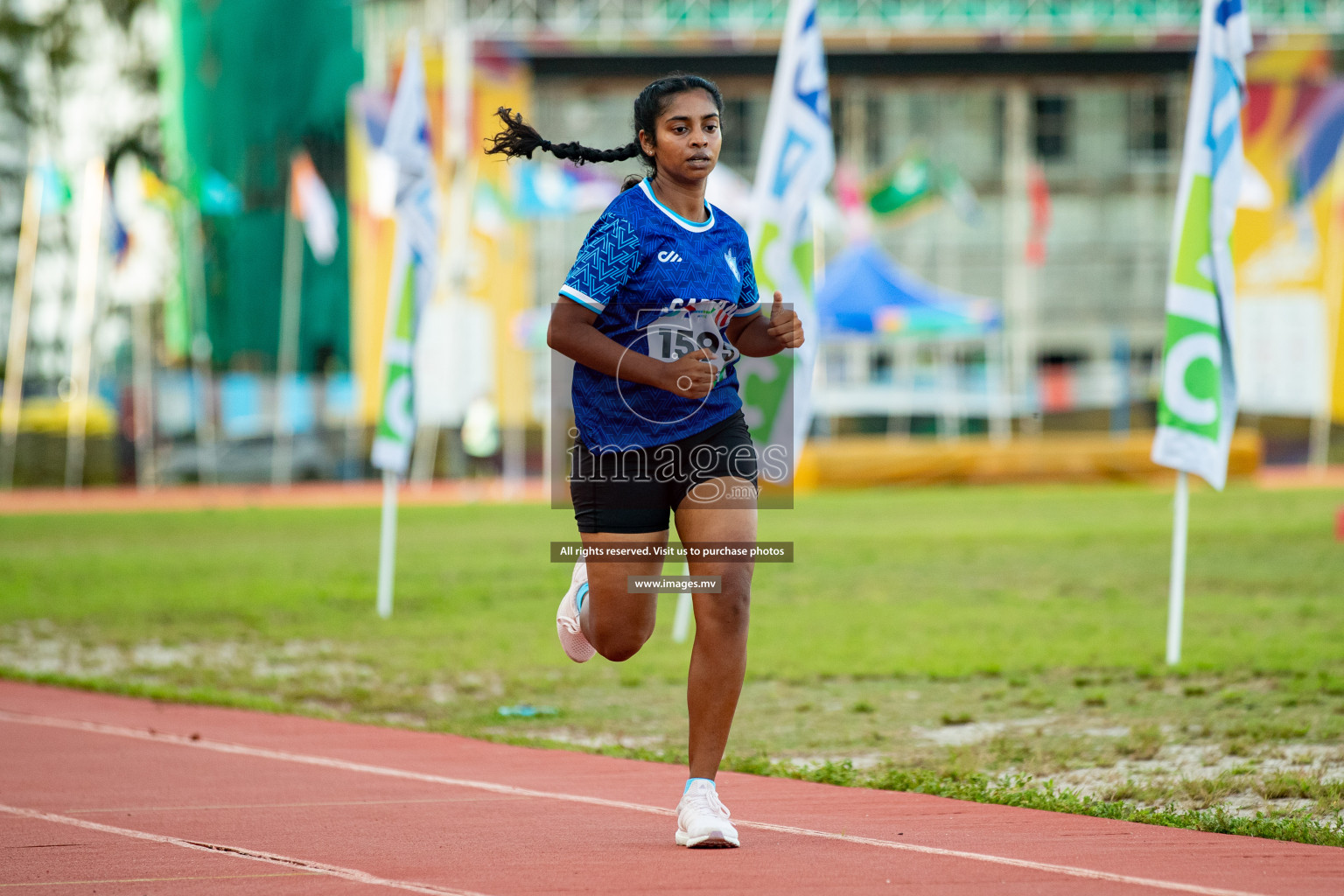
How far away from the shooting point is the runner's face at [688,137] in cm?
457

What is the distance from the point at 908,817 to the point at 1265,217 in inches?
1469

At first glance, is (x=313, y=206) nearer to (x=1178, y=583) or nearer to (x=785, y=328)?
(x=1178, y=583)

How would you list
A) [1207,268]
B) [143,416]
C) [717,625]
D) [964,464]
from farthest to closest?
[143,416]
[964,464]
[1207,268]
[717,625]

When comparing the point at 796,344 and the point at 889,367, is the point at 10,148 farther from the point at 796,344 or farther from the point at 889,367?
the point at 796,344

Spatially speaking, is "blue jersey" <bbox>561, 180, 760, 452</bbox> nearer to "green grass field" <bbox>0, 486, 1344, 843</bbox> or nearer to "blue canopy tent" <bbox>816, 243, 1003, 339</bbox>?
"green grass field" <bbox>0, 486, 1344, 843</bbox>

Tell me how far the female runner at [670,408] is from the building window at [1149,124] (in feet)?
131

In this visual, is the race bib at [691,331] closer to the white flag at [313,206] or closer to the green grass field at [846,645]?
the green grass field at [846,645]

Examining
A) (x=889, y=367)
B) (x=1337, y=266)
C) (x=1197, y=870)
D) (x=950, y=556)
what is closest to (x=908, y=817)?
(x=1197, y=870)

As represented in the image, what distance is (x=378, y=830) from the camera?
4840 mm

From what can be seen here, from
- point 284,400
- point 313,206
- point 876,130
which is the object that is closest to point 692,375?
point 313,206

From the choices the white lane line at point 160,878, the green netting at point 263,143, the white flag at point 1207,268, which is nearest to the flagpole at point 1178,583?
the white flag at point 1207,268

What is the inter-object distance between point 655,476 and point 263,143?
126 feet

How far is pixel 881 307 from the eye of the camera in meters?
30.8

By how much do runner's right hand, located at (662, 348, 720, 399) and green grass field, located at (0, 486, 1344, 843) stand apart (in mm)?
2243
